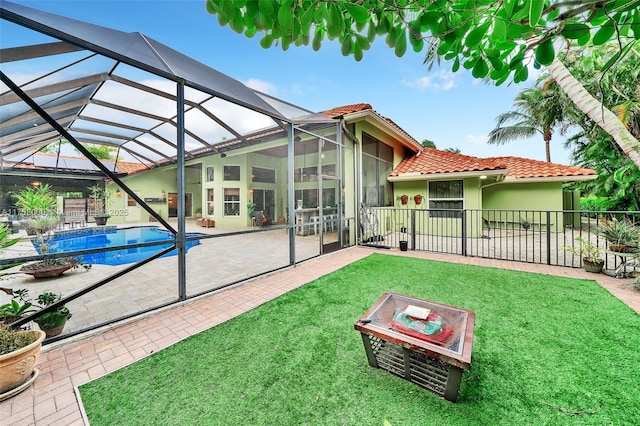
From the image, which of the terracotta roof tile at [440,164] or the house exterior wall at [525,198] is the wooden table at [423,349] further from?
the house exterior wall at [525,198]

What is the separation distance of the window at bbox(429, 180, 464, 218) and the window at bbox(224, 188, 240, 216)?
8.81 meters

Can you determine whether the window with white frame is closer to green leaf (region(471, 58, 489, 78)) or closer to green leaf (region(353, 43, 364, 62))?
green leaf (region(353, 43, 364, 62))

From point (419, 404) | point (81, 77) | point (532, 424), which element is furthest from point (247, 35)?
point (81, 77)

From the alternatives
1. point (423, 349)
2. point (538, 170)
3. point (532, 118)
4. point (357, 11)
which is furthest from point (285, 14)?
point (532, 118)

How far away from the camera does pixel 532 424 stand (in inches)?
60.2

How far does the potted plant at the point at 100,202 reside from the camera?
1307 centimetres

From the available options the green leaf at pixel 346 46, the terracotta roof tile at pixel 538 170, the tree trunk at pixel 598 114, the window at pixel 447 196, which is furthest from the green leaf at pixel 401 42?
the terracotta roof tile at pixel 538 170

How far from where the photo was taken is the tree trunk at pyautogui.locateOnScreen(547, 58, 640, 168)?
350 centimetres

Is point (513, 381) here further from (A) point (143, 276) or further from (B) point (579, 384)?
(A) point (143, 276)

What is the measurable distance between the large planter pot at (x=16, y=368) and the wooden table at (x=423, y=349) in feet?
8.35

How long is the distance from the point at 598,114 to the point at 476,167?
4.17 m

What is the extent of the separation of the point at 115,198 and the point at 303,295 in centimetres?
1553

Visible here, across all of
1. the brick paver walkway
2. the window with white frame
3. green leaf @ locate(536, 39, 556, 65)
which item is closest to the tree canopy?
green leaf @ locate(536, 39, 556, 65)

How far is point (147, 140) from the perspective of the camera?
6199 mm
